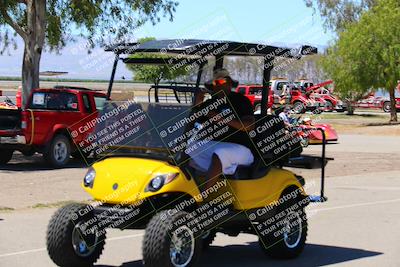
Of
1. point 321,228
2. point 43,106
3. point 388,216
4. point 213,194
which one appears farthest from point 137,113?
point 43,106

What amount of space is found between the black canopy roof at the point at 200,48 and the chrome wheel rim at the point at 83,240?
1882 mm

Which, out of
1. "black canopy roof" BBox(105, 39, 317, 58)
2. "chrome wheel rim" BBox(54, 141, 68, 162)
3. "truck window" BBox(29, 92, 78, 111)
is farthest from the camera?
"truck window" BBox(29, 92, 78, 111)

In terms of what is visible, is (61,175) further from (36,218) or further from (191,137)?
(191,137)

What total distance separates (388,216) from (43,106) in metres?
9.74

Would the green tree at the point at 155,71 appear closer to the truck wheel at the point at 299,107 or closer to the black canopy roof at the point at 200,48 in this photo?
the black canopy roof at the point at 200,48

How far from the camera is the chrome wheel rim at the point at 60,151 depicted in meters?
18.9

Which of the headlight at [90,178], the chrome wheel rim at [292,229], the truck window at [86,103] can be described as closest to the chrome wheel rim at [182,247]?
the headlight at [90,178]

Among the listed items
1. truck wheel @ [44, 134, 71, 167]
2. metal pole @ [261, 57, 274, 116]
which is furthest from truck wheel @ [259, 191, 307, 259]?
truck wheel @ [44, 134, 71, 167]

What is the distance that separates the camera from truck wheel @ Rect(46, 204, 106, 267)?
24.3 feet

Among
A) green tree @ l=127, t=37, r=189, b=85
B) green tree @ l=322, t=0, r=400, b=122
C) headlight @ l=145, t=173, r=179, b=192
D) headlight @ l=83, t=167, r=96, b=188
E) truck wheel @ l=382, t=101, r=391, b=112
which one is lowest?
truck wheel @ l=382, t=101, r=391, b=112

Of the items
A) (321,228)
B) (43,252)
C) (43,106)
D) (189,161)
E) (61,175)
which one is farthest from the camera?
(43,106)

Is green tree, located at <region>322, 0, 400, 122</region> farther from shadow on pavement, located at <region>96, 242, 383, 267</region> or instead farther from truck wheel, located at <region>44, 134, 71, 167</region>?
shadow on pavement, located at <region>96, 242, 383, 267</region>

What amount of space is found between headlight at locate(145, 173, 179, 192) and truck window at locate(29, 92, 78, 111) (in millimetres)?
12205

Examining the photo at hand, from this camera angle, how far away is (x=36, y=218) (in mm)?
11523
